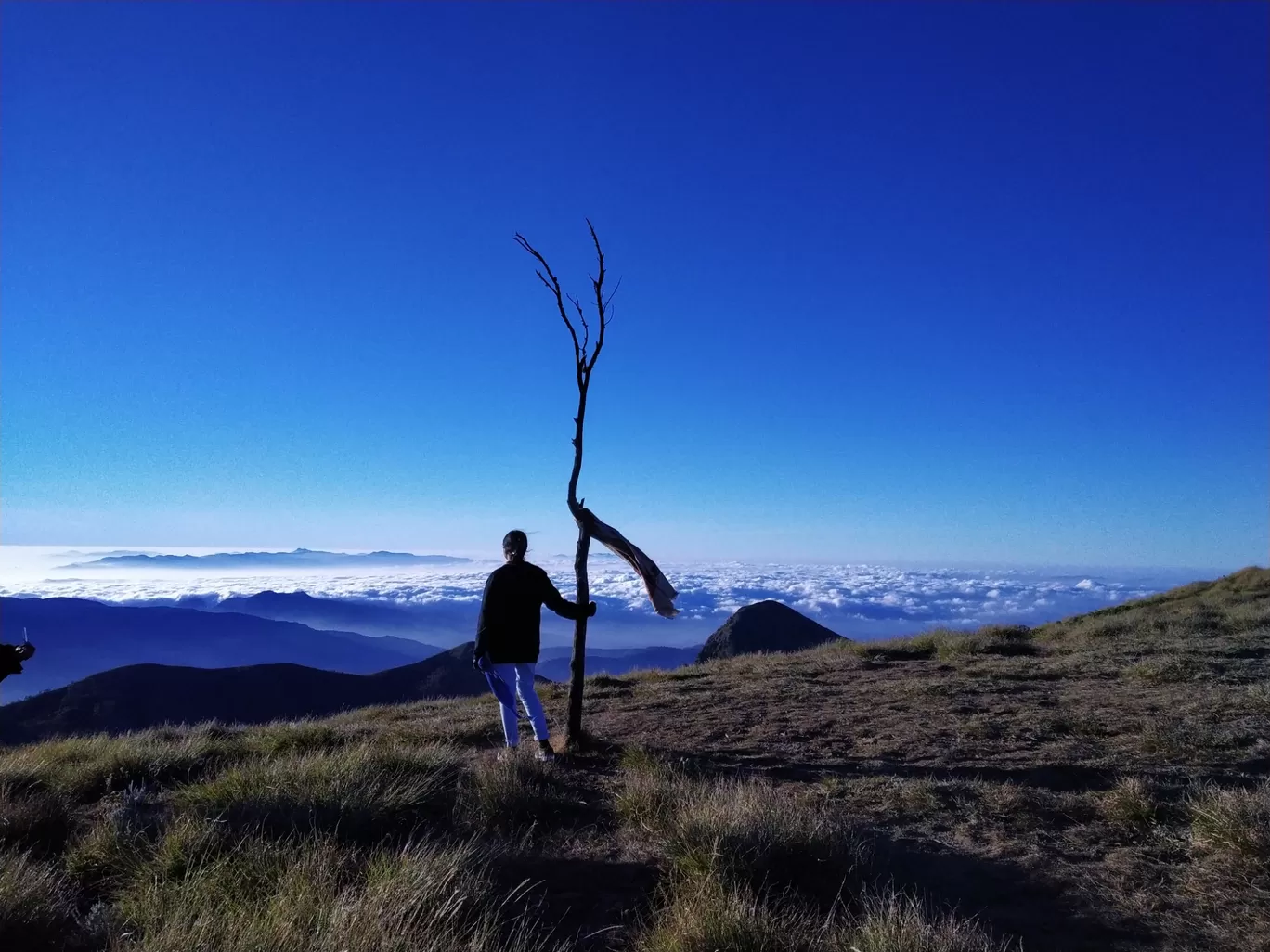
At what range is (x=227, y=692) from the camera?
136ft

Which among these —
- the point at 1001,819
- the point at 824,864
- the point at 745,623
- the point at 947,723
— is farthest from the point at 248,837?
the point at 745,623

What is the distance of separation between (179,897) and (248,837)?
767mm

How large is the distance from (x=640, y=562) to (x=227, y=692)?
40814 millimetres

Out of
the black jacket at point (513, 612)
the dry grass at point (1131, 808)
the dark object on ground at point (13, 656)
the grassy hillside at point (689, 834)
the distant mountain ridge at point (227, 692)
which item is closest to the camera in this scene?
the grassy hillside at point (689, 834)

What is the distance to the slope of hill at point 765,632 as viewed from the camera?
113 feet

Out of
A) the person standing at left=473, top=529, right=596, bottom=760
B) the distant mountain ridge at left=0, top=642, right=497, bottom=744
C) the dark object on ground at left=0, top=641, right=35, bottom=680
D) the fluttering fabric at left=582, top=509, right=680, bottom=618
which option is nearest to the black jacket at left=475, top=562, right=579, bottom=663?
the person standing at left=473, top=529, right=596, bottom=760

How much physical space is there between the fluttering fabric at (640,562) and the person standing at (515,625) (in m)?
0.75

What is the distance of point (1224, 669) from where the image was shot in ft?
35.7

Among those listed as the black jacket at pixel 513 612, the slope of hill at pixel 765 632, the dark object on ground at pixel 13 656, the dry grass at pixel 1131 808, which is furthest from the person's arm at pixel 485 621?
the slope of hill at pixel 765 632

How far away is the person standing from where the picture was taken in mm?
7613

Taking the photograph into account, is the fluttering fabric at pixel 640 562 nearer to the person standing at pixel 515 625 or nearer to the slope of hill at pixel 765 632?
the person standing at pixel 515 625

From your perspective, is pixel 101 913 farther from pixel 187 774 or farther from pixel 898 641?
pixel 898 641

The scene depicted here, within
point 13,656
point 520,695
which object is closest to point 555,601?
point 520,695

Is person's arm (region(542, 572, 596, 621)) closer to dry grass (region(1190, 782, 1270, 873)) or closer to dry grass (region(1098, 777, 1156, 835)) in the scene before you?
dry grass (region(1098, 777, 1156, 835))
